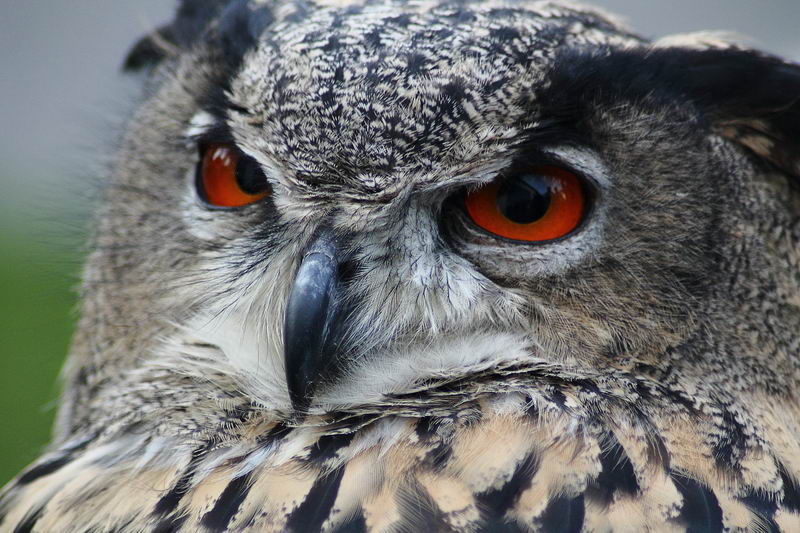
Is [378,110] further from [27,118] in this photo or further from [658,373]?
[27,118]

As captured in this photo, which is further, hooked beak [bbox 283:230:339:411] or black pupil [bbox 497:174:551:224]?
black pupil [bbox 497:174:551:224]

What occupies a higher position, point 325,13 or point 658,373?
point 325,13

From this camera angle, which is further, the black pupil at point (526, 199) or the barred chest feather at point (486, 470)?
the black pupil at point (526, 199)

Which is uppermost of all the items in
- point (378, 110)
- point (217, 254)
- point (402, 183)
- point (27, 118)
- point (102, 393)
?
point (378, 110)

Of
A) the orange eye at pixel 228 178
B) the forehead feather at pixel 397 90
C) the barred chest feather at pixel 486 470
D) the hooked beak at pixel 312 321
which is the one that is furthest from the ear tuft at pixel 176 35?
the barred chest feather at pixel 486 470

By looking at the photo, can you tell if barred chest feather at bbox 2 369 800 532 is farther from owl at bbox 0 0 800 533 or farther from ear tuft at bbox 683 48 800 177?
ear tuft at bbox 683 48 800 177

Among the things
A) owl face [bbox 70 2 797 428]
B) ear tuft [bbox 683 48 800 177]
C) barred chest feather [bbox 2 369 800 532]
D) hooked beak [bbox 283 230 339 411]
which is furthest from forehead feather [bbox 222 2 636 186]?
barred chest feather [bbox 2 369 800 532]

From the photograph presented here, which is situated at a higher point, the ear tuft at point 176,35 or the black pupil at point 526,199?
the ear tuft at point 176,35

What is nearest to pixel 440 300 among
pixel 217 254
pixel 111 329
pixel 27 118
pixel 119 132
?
pixel 217 254

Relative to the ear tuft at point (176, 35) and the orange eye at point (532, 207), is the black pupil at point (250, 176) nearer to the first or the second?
the orange eye at point (532, 207)
